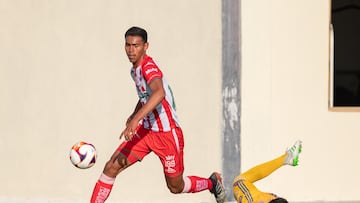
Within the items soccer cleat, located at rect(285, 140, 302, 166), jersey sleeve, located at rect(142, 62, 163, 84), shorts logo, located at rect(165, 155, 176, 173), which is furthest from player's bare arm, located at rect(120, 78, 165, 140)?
soccer cleat, located at rect(285, 140, 302, 166)

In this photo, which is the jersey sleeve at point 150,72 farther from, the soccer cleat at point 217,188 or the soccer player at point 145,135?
the soccer cleat at point 217,188

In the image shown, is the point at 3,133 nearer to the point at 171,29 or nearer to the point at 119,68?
the point at 119,68

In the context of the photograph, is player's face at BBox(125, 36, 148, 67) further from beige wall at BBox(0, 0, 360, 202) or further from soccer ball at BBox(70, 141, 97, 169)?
beige wall at BBox(0, 0, 360, 202)

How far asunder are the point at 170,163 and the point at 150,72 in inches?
35.9

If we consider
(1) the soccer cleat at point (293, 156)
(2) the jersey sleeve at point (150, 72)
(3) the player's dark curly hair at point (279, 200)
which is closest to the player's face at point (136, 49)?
(2) the jersey sleeve at point (150, 72)

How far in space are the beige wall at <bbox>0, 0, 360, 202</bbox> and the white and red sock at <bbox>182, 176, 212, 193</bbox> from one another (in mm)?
1259

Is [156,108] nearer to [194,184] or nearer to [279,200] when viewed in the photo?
[194,184]

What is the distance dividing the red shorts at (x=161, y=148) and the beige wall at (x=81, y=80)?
1.85 m

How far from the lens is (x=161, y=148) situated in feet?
26.2

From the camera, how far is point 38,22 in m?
9.75

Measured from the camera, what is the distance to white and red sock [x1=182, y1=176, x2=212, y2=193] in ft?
27.6

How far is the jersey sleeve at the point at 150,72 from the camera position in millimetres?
7625

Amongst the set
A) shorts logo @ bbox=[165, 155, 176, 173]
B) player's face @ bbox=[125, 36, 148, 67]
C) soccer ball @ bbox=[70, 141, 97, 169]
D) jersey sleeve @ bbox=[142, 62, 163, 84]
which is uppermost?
player's face @ bbox=[125, 36, 148, 67]

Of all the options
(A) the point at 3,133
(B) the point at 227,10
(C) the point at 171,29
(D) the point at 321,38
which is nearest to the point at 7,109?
(A) the point at 3,133
